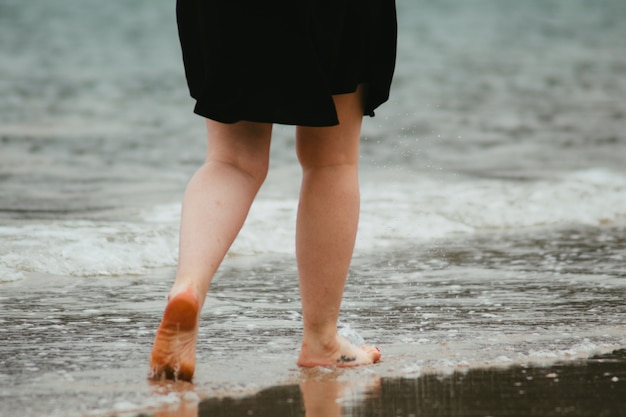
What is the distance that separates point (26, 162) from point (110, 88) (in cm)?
695

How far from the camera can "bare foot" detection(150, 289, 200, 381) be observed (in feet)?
7.26

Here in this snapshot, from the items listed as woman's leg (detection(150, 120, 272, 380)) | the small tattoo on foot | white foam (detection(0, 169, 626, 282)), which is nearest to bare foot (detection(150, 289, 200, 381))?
woman's leg (detection(150, 120, 272, 380))

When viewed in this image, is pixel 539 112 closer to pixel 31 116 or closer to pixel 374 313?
pixel 31 116

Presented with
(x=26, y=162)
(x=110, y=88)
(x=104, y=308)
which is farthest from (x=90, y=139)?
(x=104, y=308)

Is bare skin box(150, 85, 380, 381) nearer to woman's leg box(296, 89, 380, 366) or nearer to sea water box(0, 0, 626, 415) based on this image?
woman's leg box(296, 89, 380, 366)

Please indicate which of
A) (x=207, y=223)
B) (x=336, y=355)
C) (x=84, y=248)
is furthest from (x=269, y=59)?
(x=84, y=248)

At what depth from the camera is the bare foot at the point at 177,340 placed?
2.21 meters

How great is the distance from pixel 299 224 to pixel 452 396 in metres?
0.58

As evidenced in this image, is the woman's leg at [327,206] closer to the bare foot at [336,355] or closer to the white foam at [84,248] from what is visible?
the bare foot at [336,355]

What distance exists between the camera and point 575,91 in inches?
567

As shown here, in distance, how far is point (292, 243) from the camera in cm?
480

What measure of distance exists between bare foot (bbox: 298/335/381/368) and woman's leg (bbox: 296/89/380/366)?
0.05ft

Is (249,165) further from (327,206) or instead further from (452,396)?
(452,396)

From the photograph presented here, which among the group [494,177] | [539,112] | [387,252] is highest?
[539,112]
